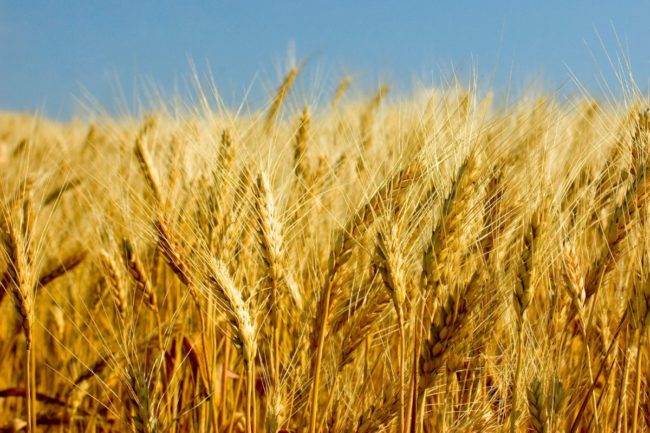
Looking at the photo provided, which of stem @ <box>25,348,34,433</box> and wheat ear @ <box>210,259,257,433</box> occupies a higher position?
wheat ear @ <box>210,259,257,433</box>

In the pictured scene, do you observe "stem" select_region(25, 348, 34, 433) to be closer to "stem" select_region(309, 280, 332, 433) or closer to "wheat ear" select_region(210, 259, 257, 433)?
"wheat ear" select_region(210, 259, 257, 433)

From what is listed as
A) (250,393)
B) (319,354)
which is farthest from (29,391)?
(319,354)

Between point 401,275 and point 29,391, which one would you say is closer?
point 401,275

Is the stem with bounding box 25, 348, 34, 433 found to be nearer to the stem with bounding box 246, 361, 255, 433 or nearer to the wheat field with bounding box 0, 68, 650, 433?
the wheat field with bounding box 0, 68, 650, 433

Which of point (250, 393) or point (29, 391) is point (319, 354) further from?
point (29, 391)

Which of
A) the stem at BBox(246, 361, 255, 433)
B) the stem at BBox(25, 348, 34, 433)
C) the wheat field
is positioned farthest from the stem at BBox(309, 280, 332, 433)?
the stem at BBox(25, 348, 34, 433)

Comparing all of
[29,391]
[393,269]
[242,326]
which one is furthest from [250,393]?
[29,391]

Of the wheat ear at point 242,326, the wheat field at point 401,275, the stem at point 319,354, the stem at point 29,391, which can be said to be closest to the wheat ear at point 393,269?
the wheat field at point 401,275

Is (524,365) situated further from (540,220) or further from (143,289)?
(143,289)

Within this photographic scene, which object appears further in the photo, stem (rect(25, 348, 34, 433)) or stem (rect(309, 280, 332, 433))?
stem (rect(25, 348, 34, 433))

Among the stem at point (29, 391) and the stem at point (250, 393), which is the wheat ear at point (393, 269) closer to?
the stem at point (250, 393)

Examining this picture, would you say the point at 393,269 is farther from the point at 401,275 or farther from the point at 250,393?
the point at 250,393

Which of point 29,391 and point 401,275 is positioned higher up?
point 401,275

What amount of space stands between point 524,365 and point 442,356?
0.93 ft
